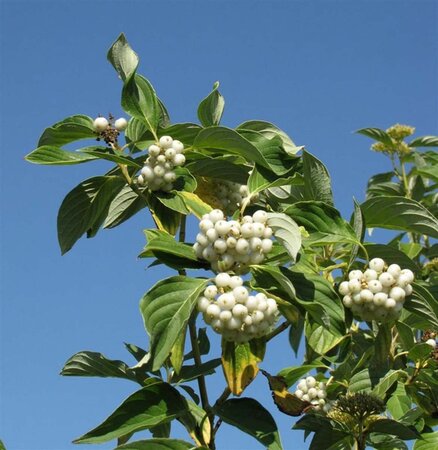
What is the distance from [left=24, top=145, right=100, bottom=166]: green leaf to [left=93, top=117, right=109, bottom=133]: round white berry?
0.17 metres

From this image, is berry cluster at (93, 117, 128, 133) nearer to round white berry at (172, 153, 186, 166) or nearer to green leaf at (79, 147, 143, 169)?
green leaf at (79, 147, 143, 169)

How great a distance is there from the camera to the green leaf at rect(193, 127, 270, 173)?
2.89 m

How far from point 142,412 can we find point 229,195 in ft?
3.07

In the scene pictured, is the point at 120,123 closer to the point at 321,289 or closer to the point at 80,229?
the point at 80,229

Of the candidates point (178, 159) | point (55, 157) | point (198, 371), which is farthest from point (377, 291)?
point (55, 157)

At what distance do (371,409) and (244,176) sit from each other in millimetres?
932

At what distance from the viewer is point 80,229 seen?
3232 millimetres

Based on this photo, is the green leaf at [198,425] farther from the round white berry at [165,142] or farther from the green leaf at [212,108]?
the green leaf at [212,108]

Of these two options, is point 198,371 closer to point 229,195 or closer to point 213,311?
point 213,311

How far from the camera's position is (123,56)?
3.15 metres

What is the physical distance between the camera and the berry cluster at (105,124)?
3.16 m

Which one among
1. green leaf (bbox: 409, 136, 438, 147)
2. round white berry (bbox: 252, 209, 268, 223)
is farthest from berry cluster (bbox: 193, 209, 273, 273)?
green leaf (bbox: 409, 136, 438, 147)

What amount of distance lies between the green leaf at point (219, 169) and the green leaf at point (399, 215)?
1.49 feet

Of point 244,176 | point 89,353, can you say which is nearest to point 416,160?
point 244,176
